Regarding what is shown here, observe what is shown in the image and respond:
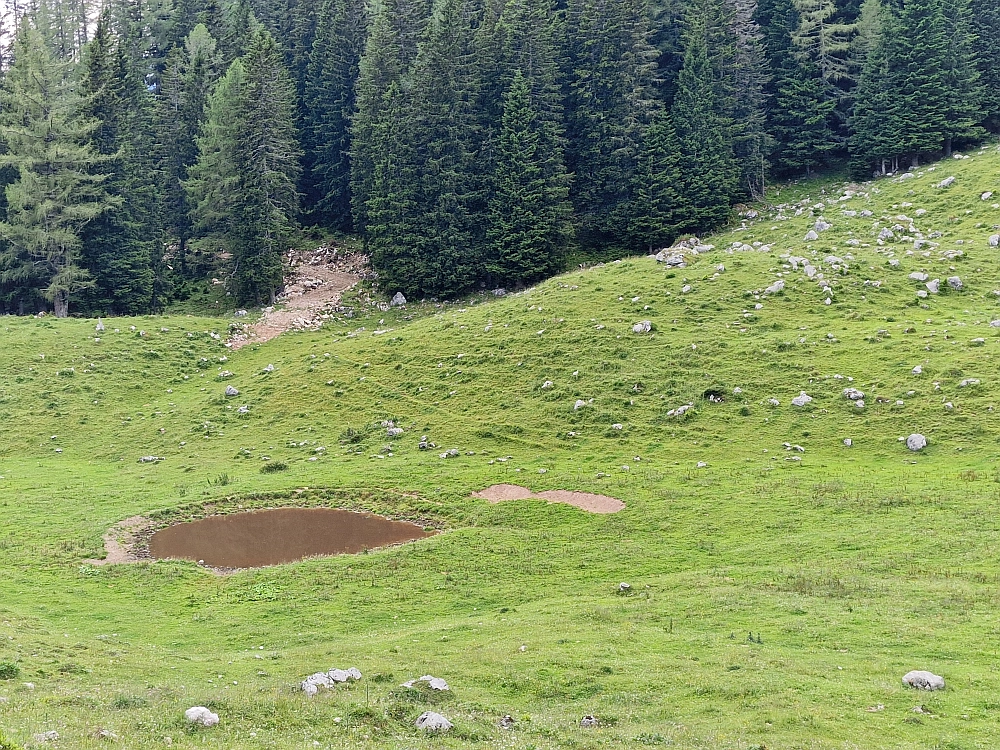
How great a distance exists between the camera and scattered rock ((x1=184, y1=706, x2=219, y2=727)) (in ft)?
48.6

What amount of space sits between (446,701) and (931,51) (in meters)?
69.7

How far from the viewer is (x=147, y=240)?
6944cm

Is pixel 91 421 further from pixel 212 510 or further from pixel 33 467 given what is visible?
pixel 212 510

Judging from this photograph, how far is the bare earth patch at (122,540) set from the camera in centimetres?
2990

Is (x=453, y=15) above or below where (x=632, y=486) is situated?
above

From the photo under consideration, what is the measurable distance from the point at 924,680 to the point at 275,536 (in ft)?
74.1

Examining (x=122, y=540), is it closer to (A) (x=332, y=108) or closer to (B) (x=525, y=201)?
(B) (x=525, y=201)

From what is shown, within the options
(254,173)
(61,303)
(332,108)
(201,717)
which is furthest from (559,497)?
(332,108)

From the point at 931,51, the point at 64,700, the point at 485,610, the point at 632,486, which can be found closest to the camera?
the point at 64,700

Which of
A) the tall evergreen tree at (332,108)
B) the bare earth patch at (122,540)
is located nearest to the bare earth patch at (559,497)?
the bare earth patch at (122,540)

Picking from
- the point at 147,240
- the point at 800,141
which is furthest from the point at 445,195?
the point at 800,141

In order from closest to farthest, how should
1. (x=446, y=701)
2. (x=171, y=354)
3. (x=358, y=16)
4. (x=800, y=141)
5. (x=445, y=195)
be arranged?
(x=446, y=701), (x=171, y=354), (x=445, y=195), (x=800, y=141), (x=358, y=16)

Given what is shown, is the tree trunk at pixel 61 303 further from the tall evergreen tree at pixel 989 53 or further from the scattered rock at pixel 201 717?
the tall evergreen tree at pixel 989 53

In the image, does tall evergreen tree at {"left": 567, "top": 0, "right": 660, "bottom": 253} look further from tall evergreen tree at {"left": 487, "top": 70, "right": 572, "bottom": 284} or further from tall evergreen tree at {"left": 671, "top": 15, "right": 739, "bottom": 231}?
tall evergreen tree at {"left": 487, "top": 70, "right": 572, "bottom": 284}
